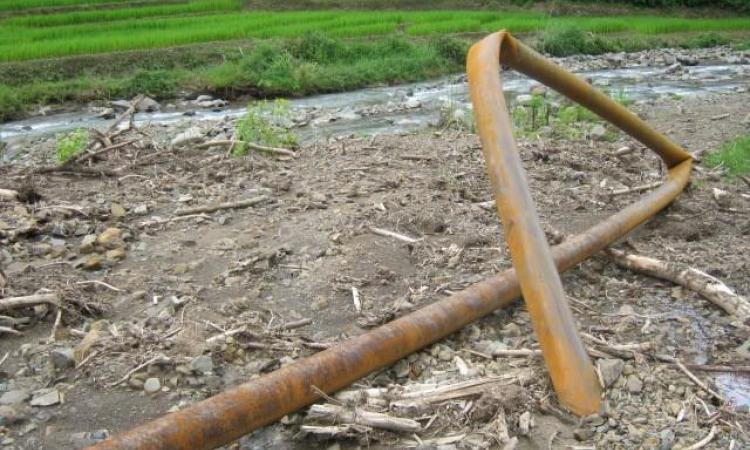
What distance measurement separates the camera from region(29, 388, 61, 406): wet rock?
277 cm

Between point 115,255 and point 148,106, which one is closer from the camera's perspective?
point 115,255

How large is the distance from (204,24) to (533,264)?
1781 cm

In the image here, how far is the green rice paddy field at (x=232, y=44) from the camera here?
46.4ft

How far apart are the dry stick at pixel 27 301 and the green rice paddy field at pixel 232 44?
1030cm

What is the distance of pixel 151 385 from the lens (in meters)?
2.86

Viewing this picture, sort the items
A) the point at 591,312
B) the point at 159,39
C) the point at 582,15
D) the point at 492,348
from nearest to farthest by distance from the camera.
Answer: the point at 492,348
the point at 591,312
the point at 159,39
the point at 582,15

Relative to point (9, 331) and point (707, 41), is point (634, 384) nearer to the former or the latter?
point (9, 331)

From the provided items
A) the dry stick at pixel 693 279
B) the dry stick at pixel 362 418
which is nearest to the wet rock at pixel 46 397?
the dry stick at pixel 362 418

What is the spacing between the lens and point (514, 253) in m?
2.65

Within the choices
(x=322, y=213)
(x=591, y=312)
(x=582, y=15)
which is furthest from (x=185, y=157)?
(x=582, y=15)


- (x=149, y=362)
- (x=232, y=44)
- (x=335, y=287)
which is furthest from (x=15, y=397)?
(x=232, y=44)

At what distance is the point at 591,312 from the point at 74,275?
2.70 m

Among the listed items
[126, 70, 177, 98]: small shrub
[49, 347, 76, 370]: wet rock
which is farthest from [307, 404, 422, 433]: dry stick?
[126, 70, 177, 98]: small shrub

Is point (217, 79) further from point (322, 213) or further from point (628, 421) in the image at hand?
point (628, 421)
